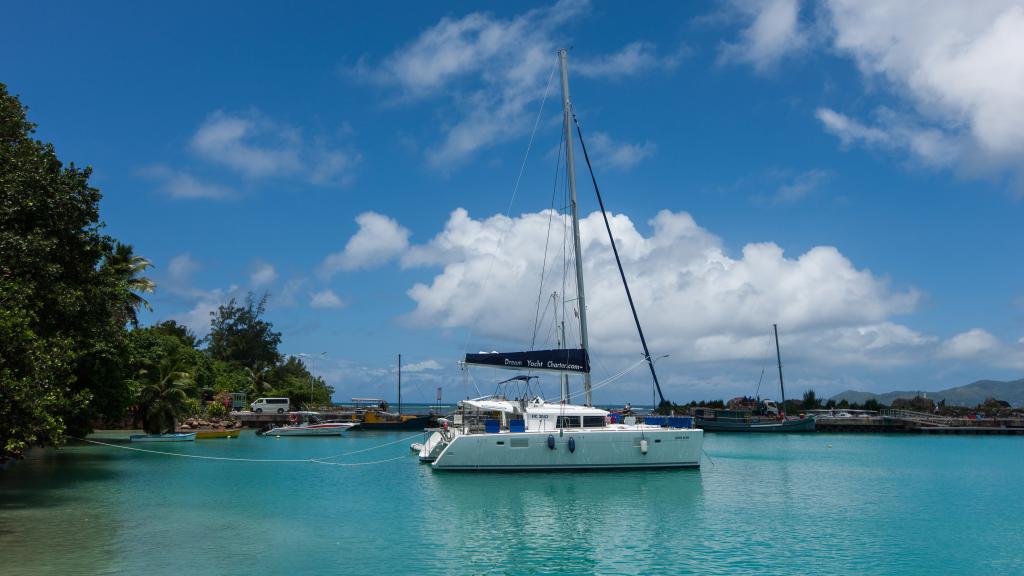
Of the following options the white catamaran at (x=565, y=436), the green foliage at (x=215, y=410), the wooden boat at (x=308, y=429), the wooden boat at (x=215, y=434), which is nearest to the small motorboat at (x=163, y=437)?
the wooden boat at (x=215, y=434)

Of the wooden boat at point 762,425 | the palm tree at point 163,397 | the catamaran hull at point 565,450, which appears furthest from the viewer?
the wooden boat at point 762,425

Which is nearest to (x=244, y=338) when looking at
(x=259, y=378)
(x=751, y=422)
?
(x=259, y=378)

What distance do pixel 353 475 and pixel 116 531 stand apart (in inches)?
558

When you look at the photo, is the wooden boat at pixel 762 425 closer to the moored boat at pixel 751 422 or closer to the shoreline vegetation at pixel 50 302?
the moored boat at pixel 751 422

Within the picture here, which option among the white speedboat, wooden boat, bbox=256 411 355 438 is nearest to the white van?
wooden boat, bbox=256 411 355 438

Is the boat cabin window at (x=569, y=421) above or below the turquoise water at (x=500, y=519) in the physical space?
above

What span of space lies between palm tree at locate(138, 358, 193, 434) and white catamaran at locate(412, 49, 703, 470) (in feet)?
89.8

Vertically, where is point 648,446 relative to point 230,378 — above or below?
below

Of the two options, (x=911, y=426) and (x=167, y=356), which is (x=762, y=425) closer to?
(x=911, y=426)

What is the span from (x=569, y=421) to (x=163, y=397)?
33.3m

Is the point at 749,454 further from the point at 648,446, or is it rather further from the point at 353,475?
the point at 353,475

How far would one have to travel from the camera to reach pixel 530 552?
59.2 feet

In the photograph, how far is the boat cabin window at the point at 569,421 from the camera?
31.5 meters

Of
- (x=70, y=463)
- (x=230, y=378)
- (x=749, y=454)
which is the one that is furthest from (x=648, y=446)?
(x=230, y=378)
